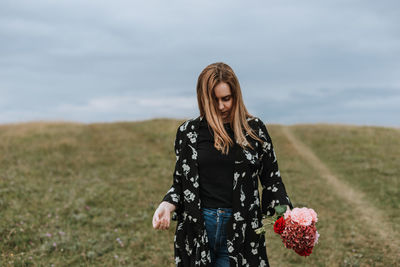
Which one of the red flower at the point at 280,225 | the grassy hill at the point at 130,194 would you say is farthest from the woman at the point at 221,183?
the grassy hill at the point at 130,194

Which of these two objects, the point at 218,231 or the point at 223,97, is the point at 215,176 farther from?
the point at 223,97

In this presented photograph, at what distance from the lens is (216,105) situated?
3.53m

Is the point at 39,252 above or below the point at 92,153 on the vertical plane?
below

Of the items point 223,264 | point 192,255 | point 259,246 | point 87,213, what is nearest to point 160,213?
point 192,255

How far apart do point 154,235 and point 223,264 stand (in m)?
6.32

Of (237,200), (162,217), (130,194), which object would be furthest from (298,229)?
(130,194)

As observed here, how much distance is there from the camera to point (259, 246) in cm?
362

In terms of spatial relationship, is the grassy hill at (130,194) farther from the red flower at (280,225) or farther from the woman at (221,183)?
the red flower at (280,225)

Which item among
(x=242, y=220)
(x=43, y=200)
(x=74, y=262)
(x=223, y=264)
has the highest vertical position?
(x=242, y=220)

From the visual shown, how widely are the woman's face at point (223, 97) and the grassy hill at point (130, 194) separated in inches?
223

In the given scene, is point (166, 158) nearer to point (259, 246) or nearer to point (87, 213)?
point (87, 213)

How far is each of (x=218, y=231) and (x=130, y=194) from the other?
9343 millimetres

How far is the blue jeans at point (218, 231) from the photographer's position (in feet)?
11.1

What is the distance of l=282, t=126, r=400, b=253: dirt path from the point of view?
9.69 m
